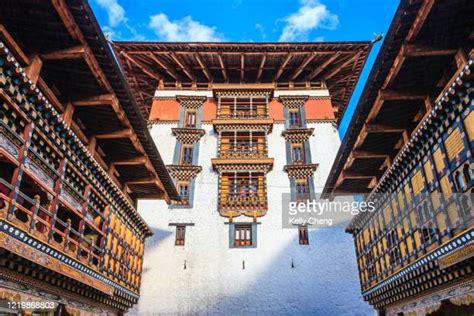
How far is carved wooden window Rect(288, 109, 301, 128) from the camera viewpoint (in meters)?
19.9

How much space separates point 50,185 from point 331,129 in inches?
579

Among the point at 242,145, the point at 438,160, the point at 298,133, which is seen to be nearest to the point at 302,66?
the point at 298,133

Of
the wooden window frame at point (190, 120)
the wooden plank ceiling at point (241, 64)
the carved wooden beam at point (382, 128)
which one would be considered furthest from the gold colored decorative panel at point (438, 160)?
the wooden window frame at point (190, 120)

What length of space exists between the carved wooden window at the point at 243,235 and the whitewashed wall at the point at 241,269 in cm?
36

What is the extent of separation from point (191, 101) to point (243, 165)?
198 inches

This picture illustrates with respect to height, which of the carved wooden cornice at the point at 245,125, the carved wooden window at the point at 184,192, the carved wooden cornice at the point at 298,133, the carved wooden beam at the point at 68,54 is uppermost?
the carved wooden cornice at the point at 245,125

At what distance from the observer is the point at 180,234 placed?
1680 centimetres

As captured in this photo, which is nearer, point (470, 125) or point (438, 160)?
point (470, 125)

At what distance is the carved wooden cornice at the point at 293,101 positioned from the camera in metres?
20.3

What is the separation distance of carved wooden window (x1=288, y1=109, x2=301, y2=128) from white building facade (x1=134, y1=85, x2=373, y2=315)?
57mm

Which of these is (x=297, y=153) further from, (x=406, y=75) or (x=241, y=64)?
(x=406, y=75)

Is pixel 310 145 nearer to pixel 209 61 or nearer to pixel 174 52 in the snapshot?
pixel 209 61

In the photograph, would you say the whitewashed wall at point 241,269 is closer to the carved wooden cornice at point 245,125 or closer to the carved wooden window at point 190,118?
the carved wooden cornice at point 245,125

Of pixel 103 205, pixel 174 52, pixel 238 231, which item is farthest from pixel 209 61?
pixel 103 205
